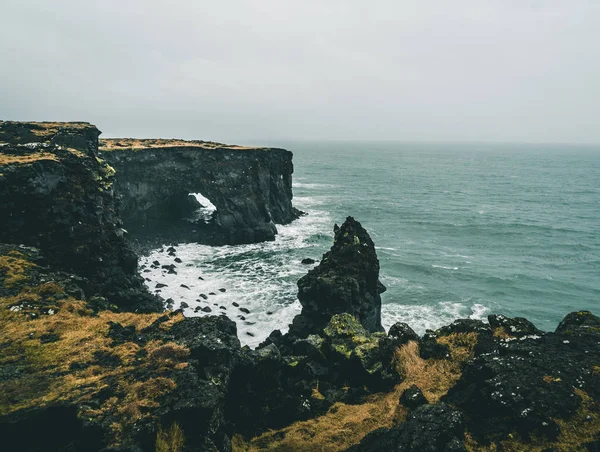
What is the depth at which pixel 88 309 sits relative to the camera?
642 inches

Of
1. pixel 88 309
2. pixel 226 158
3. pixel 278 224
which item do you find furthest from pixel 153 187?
pixel 88 309

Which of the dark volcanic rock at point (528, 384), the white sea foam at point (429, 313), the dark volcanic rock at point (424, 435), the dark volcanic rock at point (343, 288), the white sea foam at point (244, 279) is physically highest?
the dark volcanic rock at point (528, 384)

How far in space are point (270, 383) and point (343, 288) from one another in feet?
49.3

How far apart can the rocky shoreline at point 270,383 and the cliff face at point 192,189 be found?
135 ft

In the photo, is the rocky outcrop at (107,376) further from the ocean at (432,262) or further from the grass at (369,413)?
the ocean at (432,262)

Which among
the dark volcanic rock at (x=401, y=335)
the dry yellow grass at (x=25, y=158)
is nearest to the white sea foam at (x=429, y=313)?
the dark volcanic rock at (x=401, y=335)

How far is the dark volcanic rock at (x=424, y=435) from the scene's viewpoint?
359 inches

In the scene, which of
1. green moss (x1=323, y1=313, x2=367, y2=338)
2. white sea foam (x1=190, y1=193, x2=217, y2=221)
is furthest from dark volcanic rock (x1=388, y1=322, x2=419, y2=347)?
white sea foam (x1=190, y1=193, x2=217, y2=221)

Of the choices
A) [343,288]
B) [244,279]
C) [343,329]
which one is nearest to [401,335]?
[343,329]

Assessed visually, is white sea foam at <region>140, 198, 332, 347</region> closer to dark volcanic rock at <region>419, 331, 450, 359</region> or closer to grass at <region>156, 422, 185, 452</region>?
dark volcanic rock at <region>419, 331, 450, 359</region>

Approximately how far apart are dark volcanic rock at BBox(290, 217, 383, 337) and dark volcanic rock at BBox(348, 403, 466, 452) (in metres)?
Answer: 16.9

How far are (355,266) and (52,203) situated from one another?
2498 centimetres

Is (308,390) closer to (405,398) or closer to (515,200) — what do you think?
(405,398)

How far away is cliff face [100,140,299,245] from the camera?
198 feet
